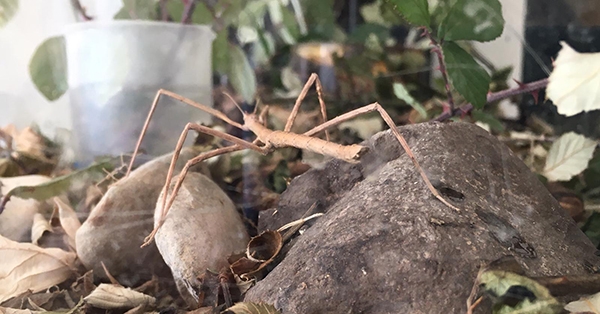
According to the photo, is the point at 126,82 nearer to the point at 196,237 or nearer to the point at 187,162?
the point at 187,162

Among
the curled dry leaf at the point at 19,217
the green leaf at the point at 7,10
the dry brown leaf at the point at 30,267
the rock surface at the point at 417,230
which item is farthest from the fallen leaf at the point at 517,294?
the green leaf at the point at 7,10

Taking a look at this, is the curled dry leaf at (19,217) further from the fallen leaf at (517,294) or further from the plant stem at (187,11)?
the fallen leaf at (517,294)

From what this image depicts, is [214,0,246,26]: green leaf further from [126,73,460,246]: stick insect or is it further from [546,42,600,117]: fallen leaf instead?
[546,42,600,117]: fallen leaf

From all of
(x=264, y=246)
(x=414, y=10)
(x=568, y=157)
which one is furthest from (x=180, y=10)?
(x=568, y=157)

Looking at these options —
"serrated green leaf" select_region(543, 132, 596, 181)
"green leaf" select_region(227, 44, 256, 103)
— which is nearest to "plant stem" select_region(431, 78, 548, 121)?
"serrated green leaf" select_region(543, 132, 596, 181)

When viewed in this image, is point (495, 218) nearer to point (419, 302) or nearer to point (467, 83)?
point (419, 302)

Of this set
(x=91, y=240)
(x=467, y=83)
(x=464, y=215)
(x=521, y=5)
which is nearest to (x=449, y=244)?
(x=464, y=215)
